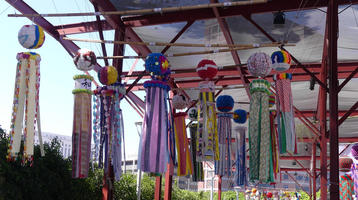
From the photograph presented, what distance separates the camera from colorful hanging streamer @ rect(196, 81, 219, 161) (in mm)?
5766

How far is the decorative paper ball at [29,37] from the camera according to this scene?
4547mm

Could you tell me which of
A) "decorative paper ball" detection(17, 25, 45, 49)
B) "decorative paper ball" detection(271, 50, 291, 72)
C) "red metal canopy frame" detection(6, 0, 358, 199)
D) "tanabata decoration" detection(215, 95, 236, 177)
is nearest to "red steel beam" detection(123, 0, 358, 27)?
"red metal canopy frame" detection(6, 0, 358, 199)

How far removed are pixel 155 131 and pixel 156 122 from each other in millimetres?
114

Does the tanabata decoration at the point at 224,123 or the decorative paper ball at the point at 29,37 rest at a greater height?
the decorative paper ball at the point at 29,37

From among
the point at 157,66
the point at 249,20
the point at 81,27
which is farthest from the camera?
the point at 81,27

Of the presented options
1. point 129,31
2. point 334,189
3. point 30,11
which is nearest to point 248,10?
point 129,31

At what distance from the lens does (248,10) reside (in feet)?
23.2

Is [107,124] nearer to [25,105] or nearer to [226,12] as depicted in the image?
[25,105]

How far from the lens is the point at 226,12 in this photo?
7191 mm

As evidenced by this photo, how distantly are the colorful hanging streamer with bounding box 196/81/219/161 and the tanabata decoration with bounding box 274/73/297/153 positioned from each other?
90 centimetres

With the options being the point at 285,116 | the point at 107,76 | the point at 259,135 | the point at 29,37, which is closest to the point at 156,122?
the point at 107,76

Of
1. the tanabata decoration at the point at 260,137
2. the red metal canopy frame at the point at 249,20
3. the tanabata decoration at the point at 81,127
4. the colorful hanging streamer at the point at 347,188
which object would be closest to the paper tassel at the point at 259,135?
the tanabata decoration at the point at 260,137

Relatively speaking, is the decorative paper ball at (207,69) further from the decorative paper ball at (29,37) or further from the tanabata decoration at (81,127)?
the decorative paper ball at (29,37)

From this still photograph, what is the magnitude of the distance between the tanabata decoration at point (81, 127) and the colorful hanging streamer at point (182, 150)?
1888 mm
